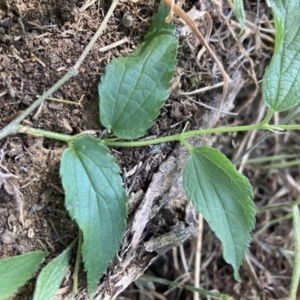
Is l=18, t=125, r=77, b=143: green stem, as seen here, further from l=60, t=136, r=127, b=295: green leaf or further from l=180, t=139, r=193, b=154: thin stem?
l=180, t=139, r=193, b=154: thin stem

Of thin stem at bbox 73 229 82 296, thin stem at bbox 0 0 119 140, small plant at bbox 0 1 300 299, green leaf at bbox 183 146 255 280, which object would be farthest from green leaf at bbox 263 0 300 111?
thin stem at bbox 73 229 82 296

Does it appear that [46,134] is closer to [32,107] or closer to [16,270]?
[32,107]

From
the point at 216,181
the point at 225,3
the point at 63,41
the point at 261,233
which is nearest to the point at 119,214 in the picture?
the point at 216,181

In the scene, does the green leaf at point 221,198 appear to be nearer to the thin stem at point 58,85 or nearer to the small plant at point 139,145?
the small plant at point 139,145

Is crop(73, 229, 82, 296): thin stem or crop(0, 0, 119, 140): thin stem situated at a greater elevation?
crop(0, 0, 119, 140): thin stem

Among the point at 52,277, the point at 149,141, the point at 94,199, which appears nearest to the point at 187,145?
the point at 149,141

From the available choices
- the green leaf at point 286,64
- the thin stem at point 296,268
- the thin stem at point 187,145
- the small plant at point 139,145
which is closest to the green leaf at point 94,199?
the small plant at point 139,145

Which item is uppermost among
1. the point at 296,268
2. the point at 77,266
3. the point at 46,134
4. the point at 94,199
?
the point at 46,134
